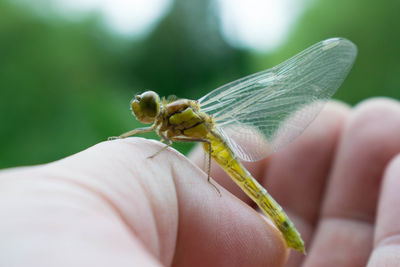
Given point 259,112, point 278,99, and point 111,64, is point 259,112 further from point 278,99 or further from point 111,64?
point 111,64

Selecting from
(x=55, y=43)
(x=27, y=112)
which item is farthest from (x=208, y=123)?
(x=55, y=43)

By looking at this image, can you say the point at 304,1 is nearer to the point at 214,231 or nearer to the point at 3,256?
the point at 214,231

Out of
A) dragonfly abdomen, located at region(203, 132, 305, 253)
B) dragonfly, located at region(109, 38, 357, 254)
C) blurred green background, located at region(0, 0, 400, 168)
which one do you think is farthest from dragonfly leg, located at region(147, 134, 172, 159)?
blurred green background, located at region(0, 0, 400, 168)

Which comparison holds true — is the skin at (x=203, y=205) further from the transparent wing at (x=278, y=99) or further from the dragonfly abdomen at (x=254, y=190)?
the transparent wing at (x=278, y=99)

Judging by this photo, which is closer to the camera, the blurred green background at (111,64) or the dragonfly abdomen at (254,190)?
the dragonfly abdomen at (254,190)

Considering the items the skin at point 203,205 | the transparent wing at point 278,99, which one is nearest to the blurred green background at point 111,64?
the skin at point 203,205

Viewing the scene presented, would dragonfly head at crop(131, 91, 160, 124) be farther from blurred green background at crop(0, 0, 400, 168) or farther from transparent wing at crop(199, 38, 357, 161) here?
blurred green background at crop(0, 0, 400, 168)
